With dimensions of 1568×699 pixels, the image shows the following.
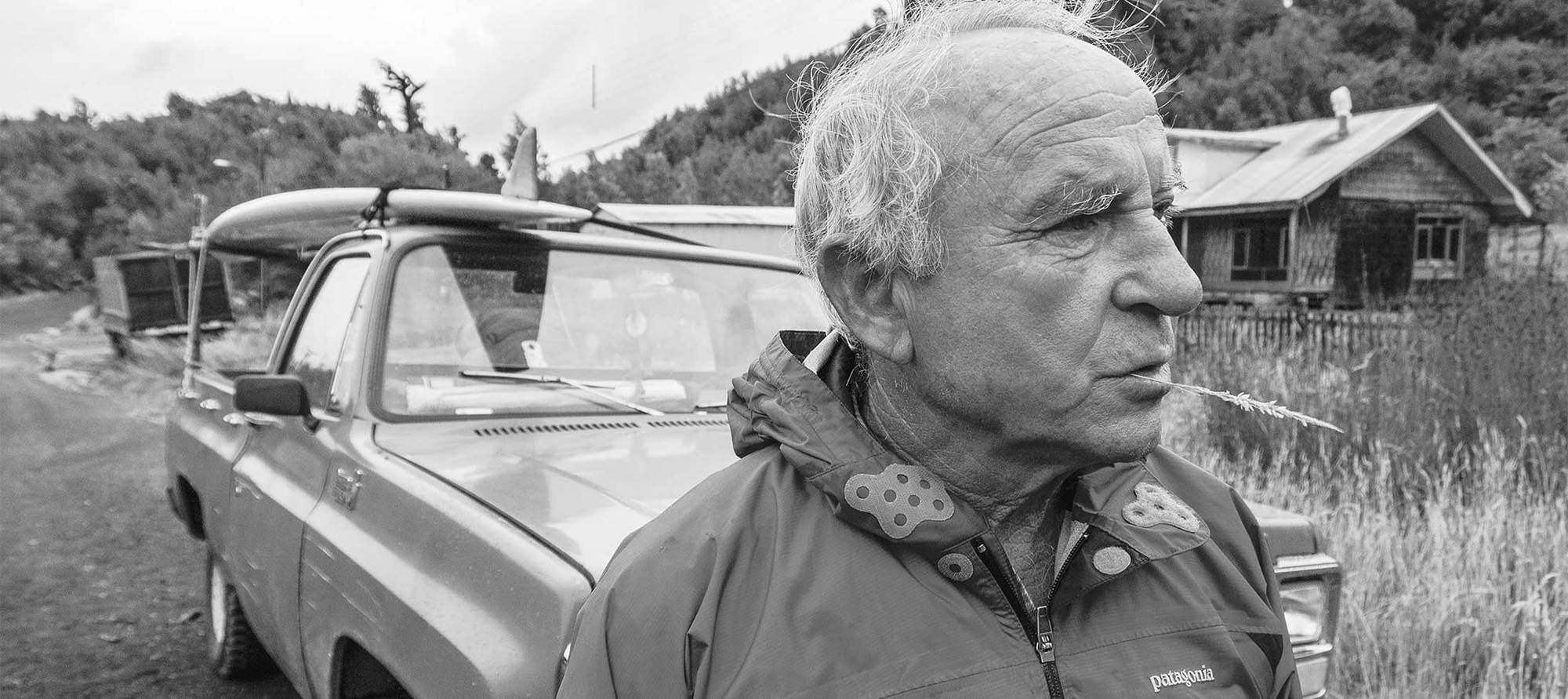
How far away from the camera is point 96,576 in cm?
623

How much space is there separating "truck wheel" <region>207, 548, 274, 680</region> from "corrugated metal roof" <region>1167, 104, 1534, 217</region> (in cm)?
2733

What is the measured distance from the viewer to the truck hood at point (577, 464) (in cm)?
206

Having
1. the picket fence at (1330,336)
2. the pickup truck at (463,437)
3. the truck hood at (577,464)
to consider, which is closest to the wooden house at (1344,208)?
the picket fence at (1330,336)

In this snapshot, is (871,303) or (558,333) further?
(558,333)

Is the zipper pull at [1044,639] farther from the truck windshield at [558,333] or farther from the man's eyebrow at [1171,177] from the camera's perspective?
the truck windshield at [558,333]

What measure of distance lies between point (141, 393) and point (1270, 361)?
1718 centimetres

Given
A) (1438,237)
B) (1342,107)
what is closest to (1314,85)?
(1438,237)

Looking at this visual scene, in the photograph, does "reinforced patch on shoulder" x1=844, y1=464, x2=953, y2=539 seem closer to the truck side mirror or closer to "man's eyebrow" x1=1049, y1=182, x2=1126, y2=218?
"man's eyebrow" x1=1049, y1=182, x2=1126, y2=218

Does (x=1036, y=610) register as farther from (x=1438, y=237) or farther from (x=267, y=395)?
(x=1438, y=237)

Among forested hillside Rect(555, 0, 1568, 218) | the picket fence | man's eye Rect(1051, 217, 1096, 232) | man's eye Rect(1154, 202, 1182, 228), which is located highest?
forested hillside Rect(555, 0, 1568, 218)

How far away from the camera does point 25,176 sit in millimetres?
70688

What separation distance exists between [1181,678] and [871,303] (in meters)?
0.57

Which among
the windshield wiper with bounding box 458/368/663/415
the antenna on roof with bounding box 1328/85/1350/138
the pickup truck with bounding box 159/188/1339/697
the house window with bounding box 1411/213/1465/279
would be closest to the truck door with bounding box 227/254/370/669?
the pickup truck with bounding box 159/188/1339/697

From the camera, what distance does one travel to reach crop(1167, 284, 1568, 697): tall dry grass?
357 cm
